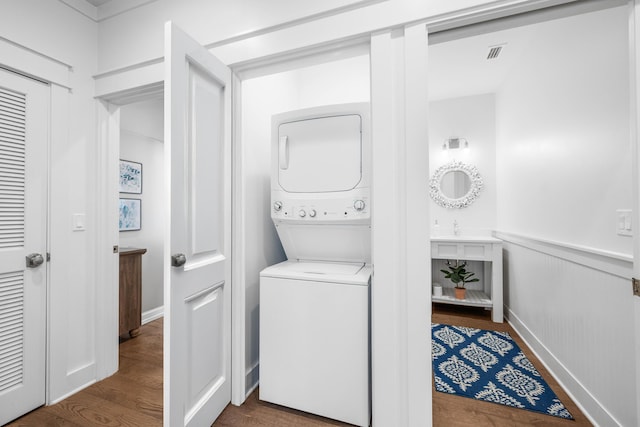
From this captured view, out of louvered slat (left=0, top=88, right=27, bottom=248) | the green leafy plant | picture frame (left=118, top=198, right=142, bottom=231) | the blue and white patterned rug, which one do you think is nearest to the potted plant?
the green leafy plant

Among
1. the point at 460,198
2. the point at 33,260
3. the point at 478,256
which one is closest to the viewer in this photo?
the point at 33,260

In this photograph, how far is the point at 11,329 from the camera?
1.61 meters

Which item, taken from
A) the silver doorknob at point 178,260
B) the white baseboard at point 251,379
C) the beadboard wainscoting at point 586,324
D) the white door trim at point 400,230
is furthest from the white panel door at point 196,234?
the beadboard wainscoting at point 586,324

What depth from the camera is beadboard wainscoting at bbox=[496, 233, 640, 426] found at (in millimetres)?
1343

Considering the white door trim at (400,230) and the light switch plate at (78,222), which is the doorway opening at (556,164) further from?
the light switch plate at (78,222)

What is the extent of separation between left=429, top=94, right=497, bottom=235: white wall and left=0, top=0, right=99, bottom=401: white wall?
11.8 feet

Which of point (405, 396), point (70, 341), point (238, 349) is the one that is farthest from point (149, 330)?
point (405, 396)

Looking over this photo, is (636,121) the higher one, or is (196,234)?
(636,121)

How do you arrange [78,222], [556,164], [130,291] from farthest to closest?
1. [130,291]
2. [556,164]
3. [78,222]

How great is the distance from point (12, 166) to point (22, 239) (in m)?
0.43

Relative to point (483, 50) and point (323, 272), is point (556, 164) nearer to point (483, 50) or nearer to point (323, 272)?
point (483, 50)

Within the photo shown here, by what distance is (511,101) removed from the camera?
114 inches

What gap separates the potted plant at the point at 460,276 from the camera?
324 cm

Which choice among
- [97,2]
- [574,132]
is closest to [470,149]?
[574,132]
